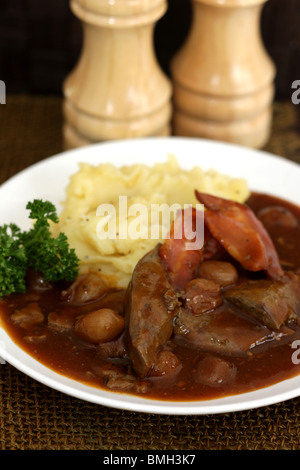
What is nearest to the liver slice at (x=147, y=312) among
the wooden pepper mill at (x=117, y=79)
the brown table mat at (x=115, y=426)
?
the brown table mat at (x=115, y=426)

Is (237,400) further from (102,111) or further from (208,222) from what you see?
(102,111)

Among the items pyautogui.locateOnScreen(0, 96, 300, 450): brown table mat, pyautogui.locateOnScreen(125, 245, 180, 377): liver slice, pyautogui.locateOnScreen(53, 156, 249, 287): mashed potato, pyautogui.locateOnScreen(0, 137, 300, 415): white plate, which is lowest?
pyautogui.locateOnScreen(0, 96, 300, 450): brown table mat

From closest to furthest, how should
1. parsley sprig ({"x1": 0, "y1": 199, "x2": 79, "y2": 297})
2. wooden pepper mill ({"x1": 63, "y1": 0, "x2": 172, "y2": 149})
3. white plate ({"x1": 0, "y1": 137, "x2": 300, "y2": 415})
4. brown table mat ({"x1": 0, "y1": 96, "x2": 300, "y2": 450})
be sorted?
brown table mat ({"x1": 0, "y1": 96, "x2": 300, "y2": 450}) → parsley sprig ({"x1": 0, "y1": 199, "x2": 79, "y2": 297}) → white plate ({"x1": 0, "y1": 137, "x2": 300, "y2": 415}) → wooden pepper mill ({"x1": 63, "y1": 0, "x2": 172, "y2": 149})

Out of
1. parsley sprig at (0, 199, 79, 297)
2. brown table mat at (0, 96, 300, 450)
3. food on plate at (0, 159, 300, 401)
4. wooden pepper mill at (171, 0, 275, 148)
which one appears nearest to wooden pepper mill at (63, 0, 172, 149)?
wooden pepper mill at (171, 0, 275, 148)

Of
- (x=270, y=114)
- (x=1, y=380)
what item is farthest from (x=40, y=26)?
(x=1, y=380)

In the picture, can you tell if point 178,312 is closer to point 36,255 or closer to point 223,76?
point 36,255

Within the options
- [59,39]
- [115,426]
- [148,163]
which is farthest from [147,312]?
[59,39]

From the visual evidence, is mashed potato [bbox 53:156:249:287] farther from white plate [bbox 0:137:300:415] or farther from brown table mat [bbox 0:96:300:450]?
brown table mat [bbox 0:96:300:450]
